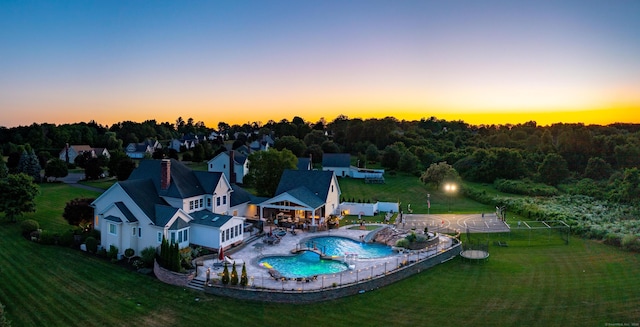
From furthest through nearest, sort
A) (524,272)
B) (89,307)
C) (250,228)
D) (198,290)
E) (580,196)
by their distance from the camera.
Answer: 1. (580,196)
2. (250,228)
3. (524,272)
4. (198,290)
5. (89,307)

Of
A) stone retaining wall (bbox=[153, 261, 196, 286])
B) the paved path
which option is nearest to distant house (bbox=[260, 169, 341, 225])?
the paved path

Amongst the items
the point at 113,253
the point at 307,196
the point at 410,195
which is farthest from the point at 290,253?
the point at 410,195

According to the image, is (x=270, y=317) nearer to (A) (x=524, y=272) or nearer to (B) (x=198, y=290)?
(B) (x=198, y=290)

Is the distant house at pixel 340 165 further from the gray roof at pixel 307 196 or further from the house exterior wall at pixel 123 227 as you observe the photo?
the house exterior wall at pixel 123 227

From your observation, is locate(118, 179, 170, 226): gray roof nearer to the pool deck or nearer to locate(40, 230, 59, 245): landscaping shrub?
the pool deck

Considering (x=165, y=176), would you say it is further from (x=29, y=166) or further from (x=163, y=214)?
(x=29, y=166)

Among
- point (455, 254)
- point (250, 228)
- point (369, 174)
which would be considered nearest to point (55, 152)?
point (369, 174)

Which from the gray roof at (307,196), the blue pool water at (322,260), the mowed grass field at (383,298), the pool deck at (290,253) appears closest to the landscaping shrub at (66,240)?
the mowed grass field at (383,298)
